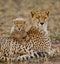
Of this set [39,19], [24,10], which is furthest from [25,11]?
[39,19]

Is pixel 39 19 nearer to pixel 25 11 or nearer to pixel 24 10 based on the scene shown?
pixel 25 11

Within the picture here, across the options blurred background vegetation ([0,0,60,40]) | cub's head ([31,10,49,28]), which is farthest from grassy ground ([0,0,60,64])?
cub's head ([31,10,49,28])

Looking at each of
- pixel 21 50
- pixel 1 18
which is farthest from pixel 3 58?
pixel 1 18

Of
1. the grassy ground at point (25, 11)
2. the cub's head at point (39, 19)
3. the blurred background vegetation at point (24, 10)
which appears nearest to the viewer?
the cub's head at point (39, 19)

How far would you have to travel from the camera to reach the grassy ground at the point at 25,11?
1230 cm

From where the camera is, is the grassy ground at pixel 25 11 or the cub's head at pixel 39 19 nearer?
the cub's head at pixel 39 19

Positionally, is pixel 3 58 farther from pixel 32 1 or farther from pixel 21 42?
pixel 32 1

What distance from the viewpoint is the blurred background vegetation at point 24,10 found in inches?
497

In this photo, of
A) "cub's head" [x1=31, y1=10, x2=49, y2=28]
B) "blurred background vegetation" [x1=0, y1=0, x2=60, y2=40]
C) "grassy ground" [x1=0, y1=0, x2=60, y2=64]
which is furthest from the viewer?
"blurred background vegetation" [x1=0, y1=0, x2=60, y2=40]

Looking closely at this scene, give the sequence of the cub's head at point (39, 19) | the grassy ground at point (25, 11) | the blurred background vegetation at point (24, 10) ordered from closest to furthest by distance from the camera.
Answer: the cub's head at point (39, 19) < the grassy ground at point (25, 11) < the blurred background vegetation at point (24, 10)

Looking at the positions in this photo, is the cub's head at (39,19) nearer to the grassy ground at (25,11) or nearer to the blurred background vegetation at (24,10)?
the grassy ground at (25,11)

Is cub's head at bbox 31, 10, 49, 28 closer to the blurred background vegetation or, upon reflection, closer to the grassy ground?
the grassy ground

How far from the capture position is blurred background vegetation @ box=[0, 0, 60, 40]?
12.6m

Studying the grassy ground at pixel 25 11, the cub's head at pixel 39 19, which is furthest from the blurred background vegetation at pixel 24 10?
the cub's head at pixel 39 19
